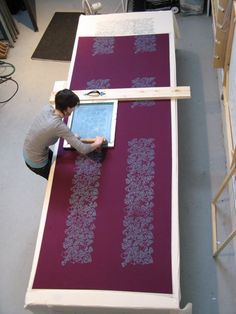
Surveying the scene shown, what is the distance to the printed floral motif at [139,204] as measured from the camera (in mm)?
1750

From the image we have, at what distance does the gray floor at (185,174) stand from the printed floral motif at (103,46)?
73cm

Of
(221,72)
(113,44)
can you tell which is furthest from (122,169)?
(221,72)

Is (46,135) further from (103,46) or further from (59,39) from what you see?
(59,39)

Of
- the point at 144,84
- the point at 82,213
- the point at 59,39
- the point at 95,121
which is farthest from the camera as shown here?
the point at 59,39

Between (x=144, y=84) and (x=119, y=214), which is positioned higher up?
(x=144, y=84)

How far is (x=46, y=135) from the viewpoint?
191cm

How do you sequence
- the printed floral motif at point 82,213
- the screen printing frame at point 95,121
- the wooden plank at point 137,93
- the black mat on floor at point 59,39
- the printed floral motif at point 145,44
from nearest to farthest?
the printed floral motif at point 82,213, the screen printing frame at point 95,121, the wooden plank at point 137,93, the printed floral motif at point 145,44, the black mat on floor at point 59,39

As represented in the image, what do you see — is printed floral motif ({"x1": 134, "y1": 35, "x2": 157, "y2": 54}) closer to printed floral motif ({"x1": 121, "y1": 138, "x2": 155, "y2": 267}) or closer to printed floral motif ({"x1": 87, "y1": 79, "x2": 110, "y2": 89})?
printed floral motif ({"x1": 87, "y1": 79, "x2": 110, "y2": 89})

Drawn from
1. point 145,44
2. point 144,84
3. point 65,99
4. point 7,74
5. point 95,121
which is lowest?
point 7,74

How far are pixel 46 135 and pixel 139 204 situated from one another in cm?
71

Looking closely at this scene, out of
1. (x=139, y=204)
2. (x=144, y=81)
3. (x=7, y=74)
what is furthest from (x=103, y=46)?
(x=139, y=204)

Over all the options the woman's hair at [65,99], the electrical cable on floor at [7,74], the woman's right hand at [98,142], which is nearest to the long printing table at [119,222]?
the woman's right hand at [98,142]

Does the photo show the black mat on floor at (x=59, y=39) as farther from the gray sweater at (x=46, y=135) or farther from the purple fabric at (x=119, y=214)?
the gray sweater at (x=46, y=135)

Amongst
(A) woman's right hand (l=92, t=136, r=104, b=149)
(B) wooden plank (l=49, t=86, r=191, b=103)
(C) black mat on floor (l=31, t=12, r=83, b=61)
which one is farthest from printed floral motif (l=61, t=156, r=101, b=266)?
(C) black mat on floor (l=31, t=12, r=83, b=61)
